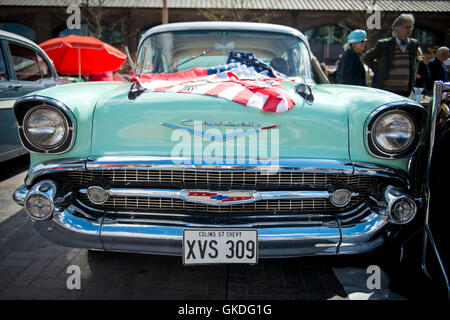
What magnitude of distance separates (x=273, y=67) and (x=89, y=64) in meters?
7.59

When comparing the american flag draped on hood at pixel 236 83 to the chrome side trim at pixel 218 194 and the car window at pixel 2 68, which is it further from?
the car window at pixel 2 68

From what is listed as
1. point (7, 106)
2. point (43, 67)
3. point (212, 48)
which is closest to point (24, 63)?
point (43, 67)

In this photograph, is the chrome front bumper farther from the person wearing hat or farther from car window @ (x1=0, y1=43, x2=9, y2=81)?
car window @ (x1=0, y1=43, x2=9, y2=81)

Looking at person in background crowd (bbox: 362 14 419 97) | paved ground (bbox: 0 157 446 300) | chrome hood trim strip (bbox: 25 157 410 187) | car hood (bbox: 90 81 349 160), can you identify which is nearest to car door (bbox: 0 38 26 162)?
paved ground (bbox: 0 157 446 300)

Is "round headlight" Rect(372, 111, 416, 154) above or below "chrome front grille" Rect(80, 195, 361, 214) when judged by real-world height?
above

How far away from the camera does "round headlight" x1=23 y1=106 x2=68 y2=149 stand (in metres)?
1.79

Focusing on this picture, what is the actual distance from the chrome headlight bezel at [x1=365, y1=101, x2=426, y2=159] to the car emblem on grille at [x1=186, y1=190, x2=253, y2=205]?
649 mm

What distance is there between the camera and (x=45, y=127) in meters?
1.80

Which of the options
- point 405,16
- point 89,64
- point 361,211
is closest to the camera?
point 361,211

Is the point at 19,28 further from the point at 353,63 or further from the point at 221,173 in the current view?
the point at 221,173
